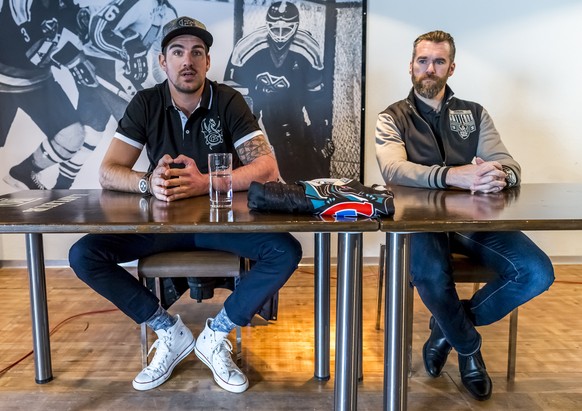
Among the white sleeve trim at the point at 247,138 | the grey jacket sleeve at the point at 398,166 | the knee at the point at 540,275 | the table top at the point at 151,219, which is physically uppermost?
the white sleeve trim at the point at 247,138

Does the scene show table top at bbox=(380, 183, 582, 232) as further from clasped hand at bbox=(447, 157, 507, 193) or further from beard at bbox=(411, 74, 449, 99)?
beard at bbox=(411, 74, 449, 99)

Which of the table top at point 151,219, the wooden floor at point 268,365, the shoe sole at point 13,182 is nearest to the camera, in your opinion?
the table top at point 151,219

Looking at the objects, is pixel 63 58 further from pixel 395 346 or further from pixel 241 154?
pixel 395 346

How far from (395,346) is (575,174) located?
242cm

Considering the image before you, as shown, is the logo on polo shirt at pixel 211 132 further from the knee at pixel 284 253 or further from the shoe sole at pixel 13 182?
the shoe sole at pixel 13 182

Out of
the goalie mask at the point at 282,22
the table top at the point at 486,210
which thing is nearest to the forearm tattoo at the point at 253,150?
the table top at the point at 486,210

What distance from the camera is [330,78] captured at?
2984 mm

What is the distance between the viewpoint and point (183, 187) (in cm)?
159

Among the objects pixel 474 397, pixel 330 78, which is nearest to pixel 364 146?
pixel 330 78

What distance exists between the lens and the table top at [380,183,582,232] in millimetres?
1189

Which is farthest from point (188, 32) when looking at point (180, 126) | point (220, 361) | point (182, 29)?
point (220, 361)

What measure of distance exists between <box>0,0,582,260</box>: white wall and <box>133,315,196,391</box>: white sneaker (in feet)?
4.81

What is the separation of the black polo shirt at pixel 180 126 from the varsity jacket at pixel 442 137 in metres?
0.52

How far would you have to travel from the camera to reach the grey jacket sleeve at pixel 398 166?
176 cm
